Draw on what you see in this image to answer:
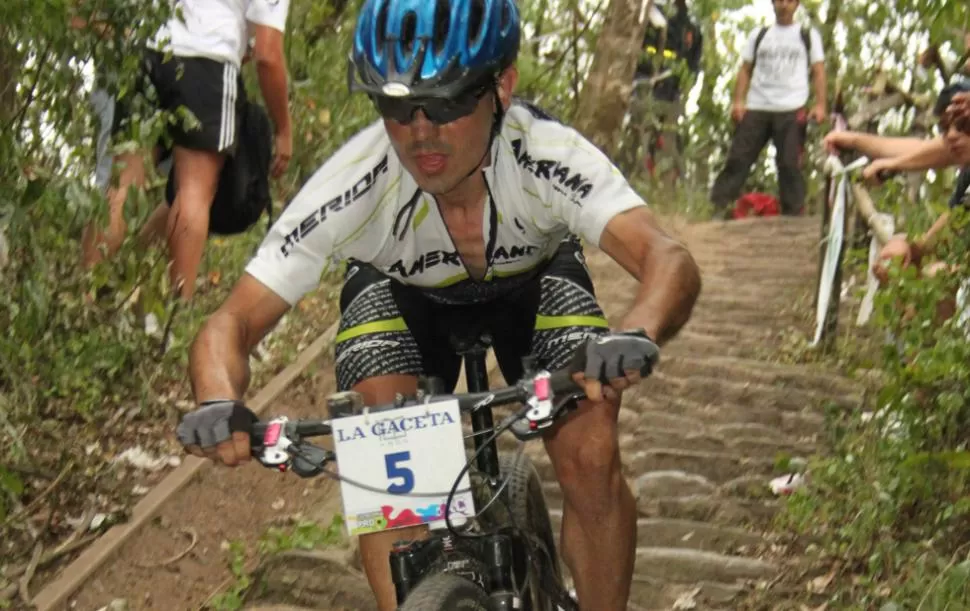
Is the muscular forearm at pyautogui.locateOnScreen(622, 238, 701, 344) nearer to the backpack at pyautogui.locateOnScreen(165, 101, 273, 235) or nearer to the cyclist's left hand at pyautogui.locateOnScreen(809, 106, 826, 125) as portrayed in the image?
the backpack at pyautogui.locateOnScreen(165, 101, 273, 235)

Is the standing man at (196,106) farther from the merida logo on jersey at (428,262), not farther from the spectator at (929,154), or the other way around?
the spectator at (929,154)

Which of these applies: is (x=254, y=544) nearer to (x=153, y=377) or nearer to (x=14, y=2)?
(x=153, y=377)

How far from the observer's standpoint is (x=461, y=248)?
342 cm

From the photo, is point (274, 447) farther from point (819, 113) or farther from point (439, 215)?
point (819, 113)

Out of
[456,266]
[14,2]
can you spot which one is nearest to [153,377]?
[14,2]

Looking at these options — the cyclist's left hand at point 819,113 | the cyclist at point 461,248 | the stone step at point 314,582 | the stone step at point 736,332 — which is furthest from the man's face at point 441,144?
the cyclist's left hand at point 819,113

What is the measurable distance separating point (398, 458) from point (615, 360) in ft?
1.70

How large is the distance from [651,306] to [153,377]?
3.56 metres

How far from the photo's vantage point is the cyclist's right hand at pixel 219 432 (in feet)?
8.70

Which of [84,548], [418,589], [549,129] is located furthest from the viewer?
[84,548]

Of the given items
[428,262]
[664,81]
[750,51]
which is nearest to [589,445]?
[428,262]

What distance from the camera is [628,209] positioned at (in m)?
3.15

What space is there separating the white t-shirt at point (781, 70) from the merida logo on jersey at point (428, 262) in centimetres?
767

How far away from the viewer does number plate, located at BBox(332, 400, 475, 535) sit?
269 cm
